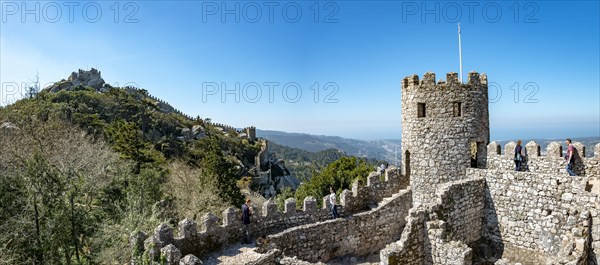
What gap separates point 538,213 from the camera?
995 centimetres

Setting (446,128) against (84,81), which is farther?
(84,81)

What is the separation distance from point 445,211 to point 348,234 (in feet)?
11.1

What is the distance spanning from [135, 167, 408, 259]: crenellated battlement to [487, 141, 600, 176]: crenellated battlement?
3.42m

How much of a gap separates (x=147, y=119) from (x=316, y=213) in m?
50.8

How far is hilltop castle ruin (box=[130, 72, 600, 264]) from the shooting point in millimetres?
9211

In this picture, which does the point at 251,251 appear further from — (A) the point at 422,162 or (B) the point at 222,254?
(A) the point at 422,162

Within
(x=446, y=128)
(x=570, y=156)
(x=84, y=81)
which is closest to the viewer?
(x=570, y=156)

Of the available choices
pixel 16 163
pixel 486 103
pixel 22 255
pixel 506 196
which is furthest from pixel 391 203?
pixel 16 163

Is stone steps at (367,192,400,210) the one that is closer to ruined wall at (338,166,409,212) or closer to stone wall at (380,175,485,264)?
ruined wall at (338,166,409,212)

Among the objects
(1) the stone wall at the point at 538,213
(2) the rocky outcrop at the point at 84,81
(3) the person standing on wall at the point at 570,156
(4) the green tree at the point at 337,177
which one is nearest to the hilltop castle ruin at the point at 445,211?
(1) the stone wall at the point at 538,213

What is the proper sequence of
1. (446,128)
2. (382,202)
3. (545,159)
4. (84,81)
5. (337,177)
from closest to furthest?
(545,159) < (446,128) < (382,202) < (337,177) < (84,81)

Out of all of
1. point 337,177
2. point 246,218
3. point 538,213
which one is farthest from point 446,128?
point 337,177

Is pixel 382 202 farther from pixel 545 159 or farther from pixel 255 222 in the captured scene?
pixel 545 159

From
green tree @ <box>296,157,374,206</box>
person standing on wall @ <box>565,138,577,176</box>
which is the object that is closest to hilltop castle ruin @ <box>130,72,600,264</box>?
person standing on wall @ <box>565,138,577,176</box>
